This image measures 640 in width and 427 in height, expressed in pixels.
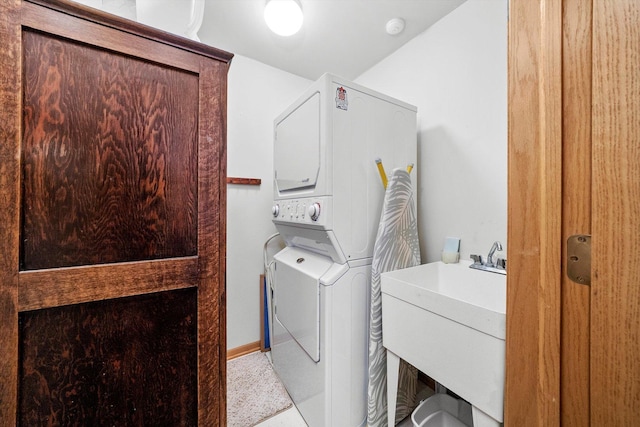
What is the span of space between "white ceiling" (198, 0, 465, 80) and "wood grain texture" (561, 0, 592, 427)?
1.47 metres

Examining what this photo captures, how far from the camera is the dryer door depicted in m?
1.31

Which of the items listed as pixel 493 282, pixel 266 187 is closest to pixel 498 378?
pixel 493 282

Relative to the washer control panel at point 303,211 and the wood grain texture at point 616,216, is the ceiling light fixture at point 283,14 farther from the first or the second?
the wood grain texture at point 616,216

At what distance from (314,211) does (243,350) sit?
1595 millimetres

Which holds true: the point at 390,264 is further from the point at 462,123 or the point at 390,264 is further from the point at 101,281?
the point at 101,281

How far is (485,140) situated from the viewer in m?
1.51

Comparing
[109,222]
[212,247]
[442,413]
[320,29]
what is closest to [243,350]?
[442,413]

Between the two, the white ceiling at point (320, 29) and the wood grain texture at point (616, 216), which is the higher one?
the white ceiling at point (320, 29)

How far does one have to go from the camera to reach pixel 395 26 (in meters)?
1.76

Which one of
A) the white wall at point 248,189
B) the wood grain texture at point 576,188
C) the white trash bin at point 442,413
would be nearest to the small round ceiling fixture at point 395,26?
the white wall at point 248,189

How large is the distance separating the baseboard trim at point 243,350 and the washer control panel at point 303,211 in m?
1.23

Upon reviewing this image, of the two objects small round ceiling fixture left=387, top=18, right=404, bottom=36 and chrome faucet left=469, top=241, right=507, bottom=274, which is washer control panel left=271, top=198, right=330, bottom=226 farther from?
small round ceiling fixture left=387, top=18, right=404, bottom=36

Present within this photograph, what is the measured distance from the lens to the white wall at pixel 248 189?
6.87 feet

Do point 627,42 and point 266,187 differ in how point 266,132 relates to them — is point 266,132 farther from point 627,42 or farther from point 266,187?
point 627,42
